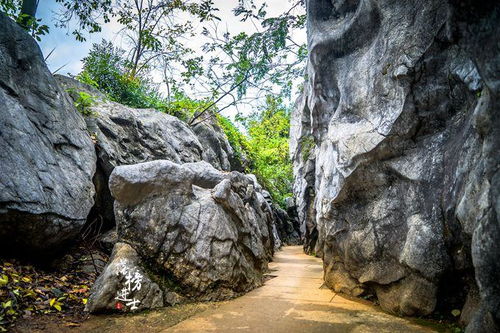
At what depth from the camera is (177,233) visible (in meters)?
4.55

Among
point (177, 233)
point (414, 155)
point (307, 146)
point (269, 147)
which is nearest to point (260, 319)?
point (177, 233)

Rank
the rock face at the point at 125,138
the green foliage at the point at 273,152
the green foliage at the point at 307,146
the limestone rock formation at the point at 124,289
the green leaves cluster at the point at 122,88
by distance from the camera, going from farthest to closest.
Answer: the green foliage at the point at 273,152, the green foliage at the point at 307,146, the green leaves cluster at the point at 122,88, the rock face at the point at 125,138, the limestone rock formation at the point at 124,289

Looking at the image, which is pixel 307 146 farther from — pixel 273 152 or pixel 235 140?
pixel 273 152

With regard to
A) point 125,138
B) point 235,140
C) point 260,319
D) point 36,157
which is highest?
point 235,140

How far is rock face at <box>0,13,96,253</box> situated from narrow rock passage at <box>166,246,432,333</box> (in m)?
2.64

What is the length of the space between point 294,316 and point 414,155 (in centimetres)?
302

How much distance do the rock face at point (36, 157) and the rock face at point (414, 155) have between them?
5000mm

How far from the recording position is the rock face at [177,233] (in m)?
4.33

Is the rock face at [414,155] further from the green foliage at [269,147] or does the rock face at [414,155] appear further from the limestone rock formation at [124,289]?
the green foliage at [269,147]

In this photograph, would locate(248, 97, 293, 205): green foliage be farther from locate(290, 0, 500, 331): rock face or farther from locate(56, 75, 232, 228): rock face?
locate(290, 0, 500, 331): rock face

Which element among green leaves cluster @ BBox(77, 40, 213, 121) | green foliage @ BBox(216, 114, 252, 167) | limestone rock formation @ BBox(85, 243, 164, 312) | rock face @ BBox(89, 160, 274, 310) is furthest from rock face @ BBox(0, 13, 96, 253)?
green foliage @ BBox(216, 114, 252, 167)

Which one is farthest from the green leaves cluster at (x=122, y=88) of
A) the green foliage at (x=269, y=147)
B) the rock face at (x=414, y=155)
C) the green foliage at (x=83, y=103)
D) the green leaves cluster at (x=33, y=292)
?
the rock face at (x=414, y=155)

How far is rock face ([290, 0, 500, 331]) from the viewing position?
86.3 inches

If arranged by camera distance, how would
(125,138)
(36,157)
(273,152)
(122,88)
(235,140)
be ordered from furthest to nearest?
(273,152), (235,140), (122,88), (125,138), (36,157)
